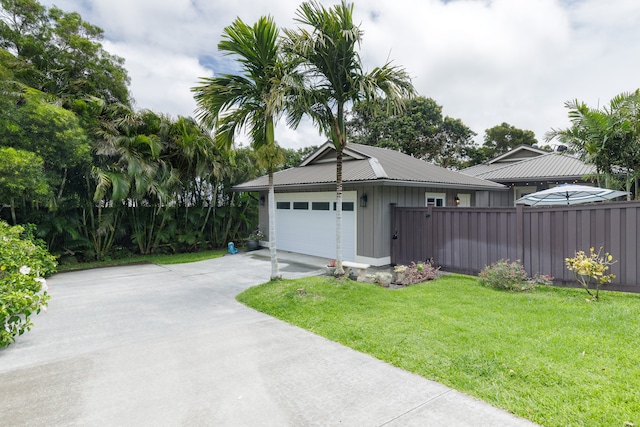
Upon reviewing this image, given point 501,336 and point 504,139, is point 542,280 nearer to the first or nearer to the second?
point 501,336

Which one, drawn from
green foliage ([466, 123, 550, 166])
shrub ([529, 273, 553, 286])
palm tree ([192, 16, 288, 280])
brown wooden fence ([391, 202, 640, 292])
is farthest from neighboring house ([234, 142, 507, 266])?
green foliage ([466, 123, 550, 166])

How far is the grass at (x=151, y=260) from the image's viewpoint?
31.4 ft

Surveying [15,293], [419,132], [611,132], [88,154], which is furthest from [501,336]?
[419,132]

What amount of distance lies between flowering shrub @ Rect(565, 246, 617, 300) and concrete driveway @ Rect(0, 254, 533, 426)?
419 cm

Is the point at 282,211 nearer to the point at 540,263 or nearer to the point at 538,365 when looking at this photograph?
the point at 540,263

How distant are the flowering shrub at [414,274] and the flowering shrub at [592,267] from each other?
259cm

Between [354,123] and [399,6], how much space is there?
20613 millimetres

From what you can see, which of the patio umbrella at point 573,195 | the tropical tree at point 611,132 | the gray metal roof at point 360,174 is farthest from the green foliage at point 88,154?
the tropical tree at point 611,132

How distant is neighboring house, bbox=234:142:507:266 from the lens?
9023 mm

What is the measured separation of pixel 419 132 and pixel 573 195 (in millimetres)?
19307

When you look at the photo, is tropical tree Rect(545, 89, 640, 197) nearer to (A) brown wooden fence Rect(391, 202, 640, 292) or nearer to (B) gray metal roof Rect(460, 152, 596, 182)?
(A) brown wooden fence Rect(391, 202, 640, 292)

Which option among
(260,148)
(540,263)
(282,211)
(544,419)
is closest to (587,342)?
(544,419)

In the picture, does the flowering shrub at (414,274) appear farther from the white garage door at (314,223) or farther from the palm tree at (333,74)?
the white garage door at (314,223)

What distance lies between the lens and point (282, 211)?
12500 millimetres
